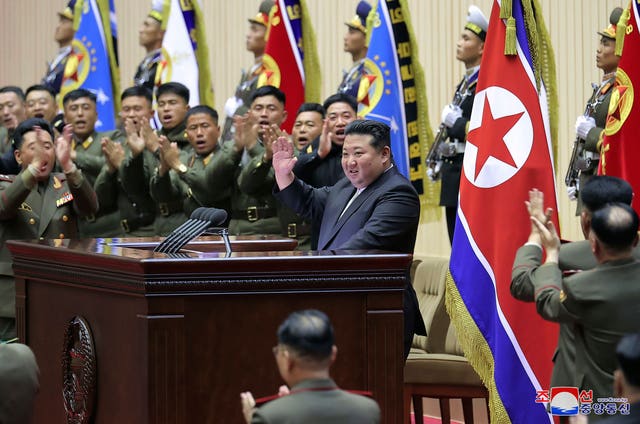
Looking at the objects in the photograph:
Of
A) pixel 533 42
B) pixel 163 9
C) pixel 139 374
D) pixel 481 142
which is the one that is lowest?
pixel 139 374

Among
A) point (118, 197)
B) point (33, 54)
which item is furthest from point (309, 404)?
point (33, 54)

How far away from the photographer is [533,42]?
14.5ft

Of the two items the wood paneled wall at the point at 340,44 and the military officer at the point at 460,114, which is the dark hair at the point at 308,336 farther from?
the wood paneled wall at the point at 340,44

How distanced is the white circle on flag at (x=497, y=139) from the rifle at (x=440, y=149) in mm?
1510

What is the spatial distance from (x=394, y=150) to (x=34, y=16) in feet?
22.8

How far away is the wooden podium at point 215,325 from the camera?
2.96 metres

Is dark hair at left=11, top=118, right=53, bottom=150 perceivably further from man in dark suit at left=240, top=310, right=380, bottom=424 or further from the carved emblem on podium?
man in dark suit at left=240, top=310, right=380, bottom=424

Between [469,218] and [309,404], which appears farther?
[469,218]

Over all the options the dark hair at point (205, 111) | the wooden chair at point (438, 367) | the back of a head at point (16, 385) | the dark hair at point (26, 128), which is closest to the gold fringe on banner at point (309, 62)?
the dark hair at point (205, 111)

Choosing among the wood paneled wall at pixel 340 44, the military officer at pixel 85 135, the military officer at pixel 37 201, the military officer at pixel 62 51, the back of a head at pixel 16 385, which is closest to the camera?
the back of a head at pixel 16 385

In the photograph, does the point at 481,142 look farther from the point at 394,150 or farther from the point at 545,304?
the point at 394,150

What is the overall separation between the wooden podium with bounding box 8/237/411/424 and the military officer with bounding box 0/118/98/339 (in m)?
1.59

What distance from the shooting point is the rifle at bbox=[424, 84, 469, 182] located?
5902mm

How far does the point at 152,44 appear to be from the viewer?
8539mm
